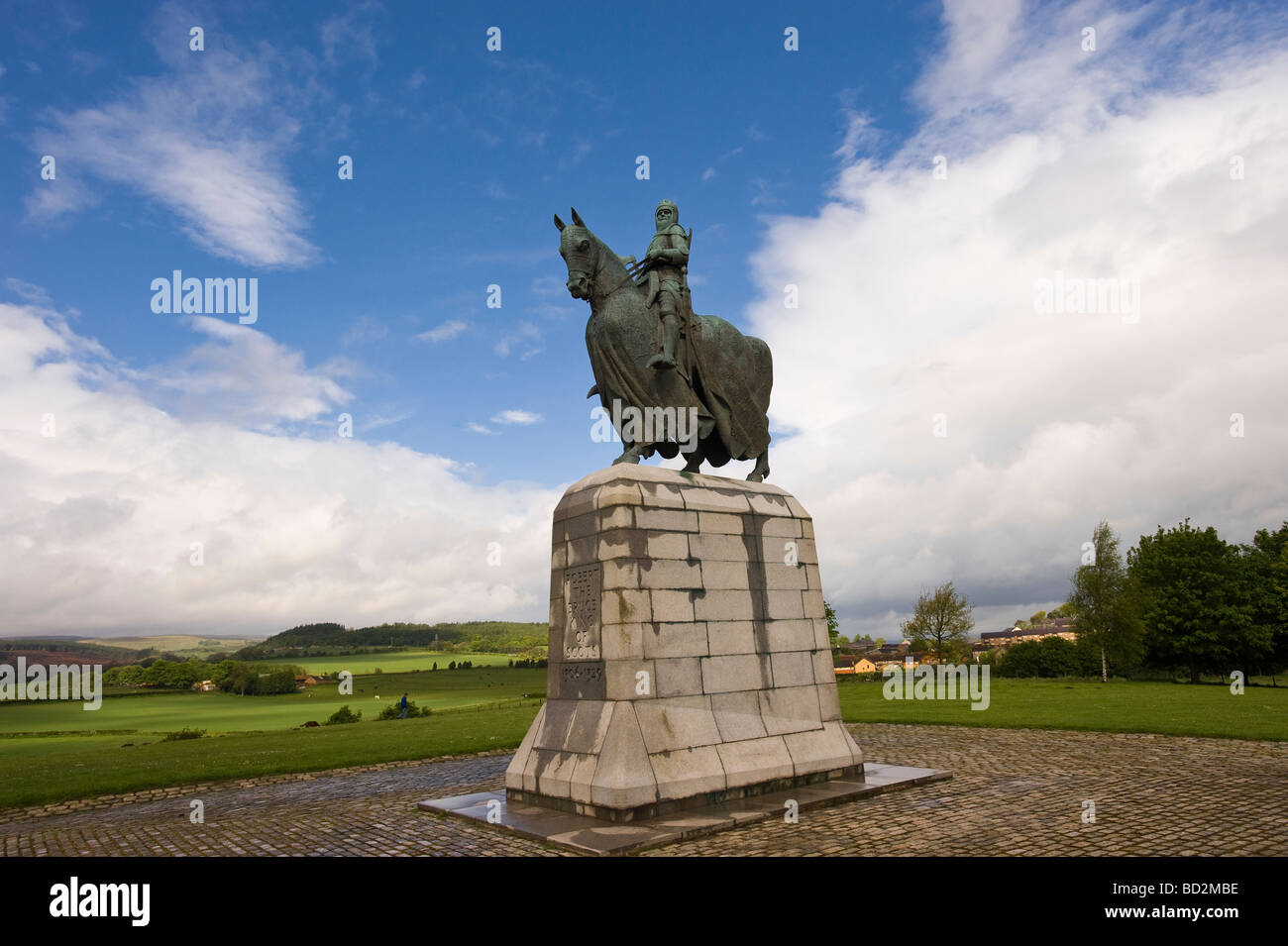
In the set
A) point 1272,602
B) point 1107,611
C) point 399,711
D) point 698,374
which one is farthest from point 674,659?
point 1272,602

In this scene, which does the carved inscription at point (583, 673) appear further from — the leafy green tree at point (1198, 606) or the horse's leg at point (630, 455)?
the leafy green tree at point (1198, 606)

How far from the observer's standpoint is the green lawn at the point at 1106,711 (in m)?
18.1

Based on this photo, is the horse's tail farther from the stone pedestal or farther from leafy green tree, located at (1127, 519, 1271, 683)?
leafy green tree, located at (1127, 519, 1271, 683)

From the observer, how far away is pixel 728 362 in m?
13.3

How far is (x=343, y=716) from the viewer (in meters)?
29.2

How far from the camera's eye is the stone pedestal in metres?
9.75

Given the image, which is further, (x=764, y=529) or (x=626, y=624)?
(x=764, y=529)

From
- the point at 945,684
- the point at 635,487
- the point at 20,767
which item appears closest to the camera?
the point at 635,487

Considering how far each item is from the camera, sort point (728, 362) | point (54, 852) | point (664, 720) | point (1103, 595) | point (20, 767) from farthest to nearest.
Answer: point (1103, 595)
point (20, 767)
point (728, 362)
point (664, 720)
point (54, 852)

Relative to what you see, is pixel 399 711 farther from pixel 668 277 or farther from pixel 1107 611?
pixel 1107 611

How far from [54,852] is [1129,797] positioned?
42.7ft

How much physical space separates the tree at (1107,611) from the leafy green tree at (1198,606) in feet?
6.32
